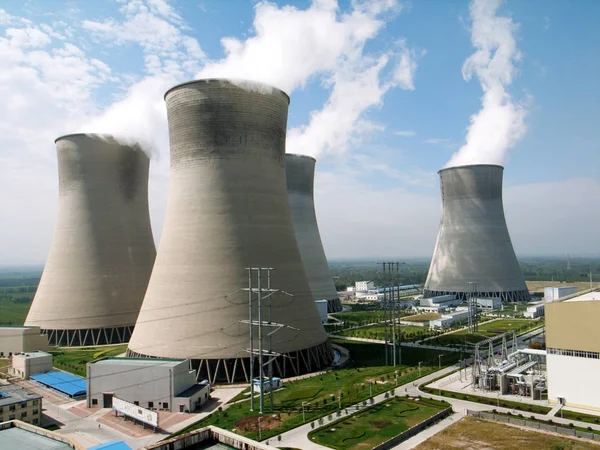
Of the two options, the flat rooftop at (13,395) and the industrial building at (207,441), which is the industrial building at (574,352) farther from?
the flat rooftop at (13,395)

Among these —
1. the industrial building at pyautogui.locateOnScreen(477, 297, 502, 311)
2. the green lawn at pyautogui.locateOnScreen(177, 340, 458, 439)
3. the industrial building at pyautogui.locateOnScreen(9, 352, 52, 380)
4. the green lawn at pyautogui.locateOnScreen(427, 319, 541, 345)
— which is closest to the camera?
the green lawn at pyautogui.locateOnScreen(177, 340, 458, 439)

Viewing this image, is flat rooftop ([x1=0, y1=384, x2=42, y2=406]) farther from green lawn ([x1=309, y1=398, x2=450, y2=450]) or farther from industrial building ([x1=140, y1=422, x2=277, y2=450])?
industrial building ([x1=140, y1=422, x2=277, y2=450])

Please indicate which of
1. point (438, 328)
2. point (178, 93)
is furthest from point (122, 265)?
point (438, 328)

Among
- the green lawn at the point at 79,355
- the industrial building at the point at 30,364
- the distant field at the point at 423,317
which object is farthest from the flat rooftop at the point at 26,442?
the distant field at the point at 423,317

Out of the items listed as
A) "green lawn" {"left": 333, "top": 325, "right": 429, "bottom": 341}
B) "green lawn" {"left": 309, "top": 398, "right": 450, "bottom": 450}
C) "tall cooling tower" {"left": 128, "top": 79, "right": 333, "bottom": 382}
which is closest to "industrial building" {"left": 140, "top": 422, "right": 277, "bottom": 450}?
"green lawn" {"left": 309, "top": 398, "right": 450, "bottom": 450}

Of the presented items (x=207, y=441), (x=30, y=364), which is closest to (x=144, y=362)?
(x=30, y=364)

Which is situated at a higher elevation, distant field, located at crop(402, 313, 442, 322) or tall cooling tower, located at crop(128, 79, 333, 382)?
tall cooling tower, located at crop(128, 79, 333, 382)

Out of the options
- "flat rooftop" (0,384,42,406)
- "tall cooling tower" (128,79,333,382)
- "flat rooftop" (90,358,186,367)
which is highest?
"tall cooling tower" (128,79,333,382)

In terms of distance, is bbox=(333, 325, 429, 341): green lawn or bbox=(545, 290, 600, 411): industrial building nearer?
bbox=(545, 290, 600, 411): industrial building
